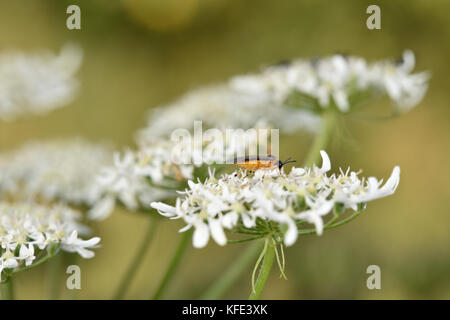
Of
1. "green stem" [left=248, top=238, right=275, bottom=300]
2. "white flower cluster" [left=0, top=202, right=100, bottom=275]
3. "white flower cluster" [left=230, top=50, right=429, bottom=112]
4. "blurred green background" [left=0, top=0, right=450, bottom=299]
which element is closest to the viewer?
"green stem" [left=248, top=238, right=275, bottom=300]

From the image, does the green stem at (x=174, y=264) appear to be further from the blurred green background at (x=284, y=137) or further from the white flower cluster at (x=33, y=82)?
the white flower cluster at (x=33, y=82)

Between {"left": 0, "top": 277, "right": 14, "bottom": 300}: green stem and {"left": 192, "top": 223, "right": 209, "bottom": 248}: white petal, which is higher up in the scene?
{"left": 192, "top": 223, "right": 209, "bottom": 248}: white petal

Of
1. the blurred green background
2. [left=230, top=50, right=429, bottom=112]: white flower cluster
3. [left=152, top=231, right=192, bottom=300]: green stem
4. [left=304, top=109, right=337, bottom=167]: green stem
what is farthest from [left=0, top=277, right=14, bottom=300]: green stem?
the blurred green background

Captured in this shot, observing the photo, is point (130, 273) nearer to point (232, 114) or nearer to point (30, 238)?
point (30, 238)

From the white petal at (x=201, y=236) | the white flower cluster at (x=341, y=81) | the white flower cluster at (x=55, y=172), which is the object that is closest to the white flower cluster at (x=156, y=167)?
the white flower cluster at (x=55, y=172)

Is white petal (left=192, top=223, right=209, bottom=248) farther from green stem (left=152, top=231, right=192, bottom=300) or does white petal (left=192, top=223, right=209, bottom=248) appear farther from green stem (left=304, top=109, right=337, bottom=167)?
green stem (left=304, top=109, right=337, bottom=167)

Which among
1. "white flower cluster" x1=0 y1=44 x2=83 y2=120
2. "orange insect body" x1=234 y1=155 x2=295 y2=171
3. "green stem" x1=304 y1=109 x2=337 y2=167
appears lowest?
"orange insect body" x1=234 y1=155 x2=295 y2=171

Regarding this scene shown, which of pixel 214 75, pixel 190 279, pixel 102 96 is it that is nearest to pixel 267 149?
pixel 190 279
